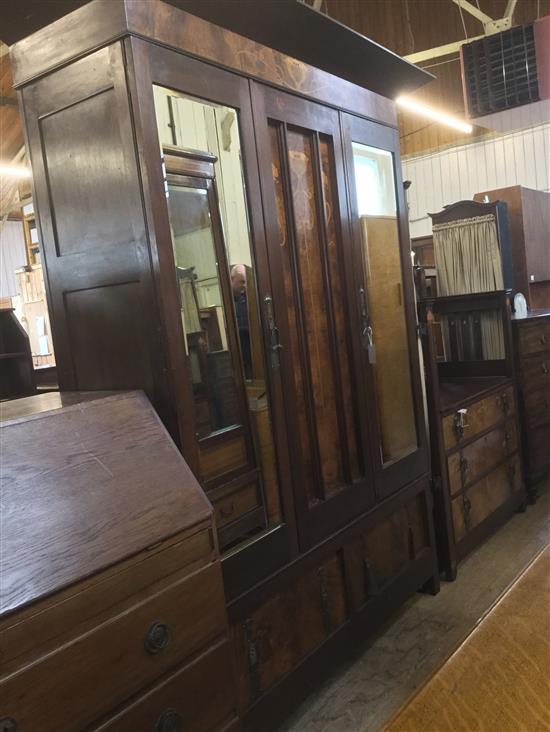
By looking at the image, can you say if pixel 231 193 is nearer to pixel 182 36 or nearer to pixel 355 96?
pixel 182 36

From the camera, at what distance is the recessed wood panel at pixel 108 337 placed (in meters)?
1.59

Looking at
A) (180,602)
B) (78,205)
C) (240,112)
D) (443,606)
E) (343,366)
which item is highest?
(240,112)

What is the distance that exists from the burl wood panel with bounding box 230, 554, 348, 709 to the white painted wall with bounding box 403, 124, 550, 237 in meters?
7.31

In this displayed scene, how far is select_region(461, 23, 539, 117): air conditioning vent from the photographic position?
168 inches

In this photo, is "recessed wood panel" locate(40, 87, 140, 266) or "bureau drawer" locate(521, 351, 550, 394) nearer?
"recessed wood panel" locate(40, 87, 140, 266)

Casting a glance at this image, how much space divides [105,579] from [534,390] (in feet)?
11.1

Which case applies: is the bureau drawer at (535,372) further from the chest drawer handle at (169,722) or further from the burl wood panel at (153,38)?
the chest drawer handle at (169,722)

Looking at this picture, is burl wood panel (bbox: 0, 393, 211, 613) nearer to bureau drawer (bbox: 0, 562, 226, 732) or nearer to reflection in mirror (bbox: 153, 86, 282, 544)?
bureau drawer (bbox: 0, 562, 226, 732)

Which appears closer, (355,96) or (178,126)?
(178,126)

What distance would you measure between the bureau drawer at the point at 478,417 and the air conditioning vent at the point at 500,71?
2263mm

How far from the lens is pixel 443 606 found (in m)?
2.73

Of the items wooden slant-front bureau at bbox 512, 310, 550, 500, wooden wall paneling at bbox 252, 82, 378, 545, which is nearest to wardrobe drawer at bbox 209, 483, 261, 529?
wooden wall paneling at bbox 252, 82, 378, 545

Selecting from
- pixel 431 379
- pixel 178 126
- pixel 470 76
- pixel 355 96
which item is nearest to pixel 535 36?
pixel 470 76

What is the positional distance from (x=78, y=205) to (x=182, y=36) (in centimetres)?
53
